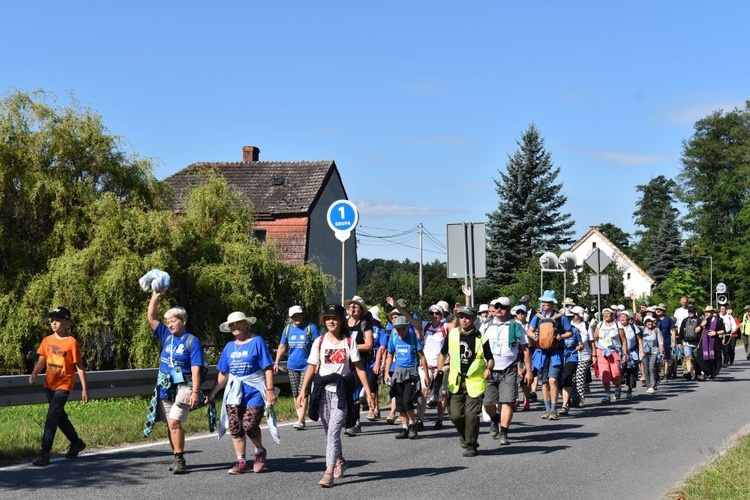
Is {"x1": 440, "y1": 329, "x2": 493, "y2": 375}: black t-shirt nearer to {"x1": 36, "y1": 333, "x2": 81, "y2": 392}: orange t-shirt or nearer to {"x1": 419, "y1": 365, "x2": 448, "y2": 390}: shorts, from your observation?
{"x1": 419, "y1": 365, "x2": 448, "y2": 390}: shorts

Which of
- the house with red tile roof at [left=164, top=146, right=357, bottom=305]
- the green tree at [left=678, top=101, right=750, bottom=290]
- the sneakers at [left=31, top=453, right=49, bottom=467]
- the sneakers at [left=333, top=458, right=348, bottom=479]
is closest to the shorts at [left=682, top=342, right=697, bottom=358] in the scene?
the house with red tile roof at [left=164, top=146, right=357, bottom=305]

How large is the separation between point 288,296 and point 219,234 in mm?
2175

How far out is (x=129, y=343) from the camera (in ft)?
66.0

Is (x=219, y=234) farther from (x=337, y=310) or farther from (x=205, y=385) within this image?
(x=337, y=310)

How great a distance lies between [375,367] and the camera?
15172 mm

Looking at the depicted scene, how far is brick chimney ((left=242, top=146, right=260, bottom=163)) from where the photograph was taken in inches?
1871

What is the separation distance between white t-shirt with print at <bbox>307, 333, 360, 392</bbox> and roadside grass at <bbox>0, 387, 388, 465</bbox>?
3.48 m

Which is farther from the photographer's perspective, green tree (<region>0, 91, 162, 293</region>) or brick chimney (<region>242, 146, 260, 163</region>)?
brick chimney (<region>242, 146, 260, 163</region>)

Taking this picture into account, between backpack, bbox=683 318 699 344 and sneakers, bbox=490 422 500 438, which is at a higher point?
backpack, bbox=683 318 699 344

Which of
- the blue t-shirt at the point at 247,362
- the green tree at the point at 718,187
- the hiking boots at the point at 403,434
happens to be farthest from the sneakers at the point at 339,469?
the green tree at the point at 718,187

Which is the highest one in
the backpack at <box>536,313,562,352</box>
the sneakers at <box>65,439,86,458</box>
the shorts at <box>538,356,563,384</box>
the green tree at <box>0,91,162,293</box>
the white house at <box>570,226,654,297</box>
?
the white house at <box>570,226,654,297</box>

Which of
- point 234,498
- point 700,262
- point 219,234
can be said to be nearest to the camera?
point 234,498

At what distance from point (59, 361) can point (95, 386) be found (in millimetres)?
4112

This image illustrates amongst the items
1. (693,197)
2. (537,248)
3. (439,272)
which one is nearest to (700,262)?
(693,197)
